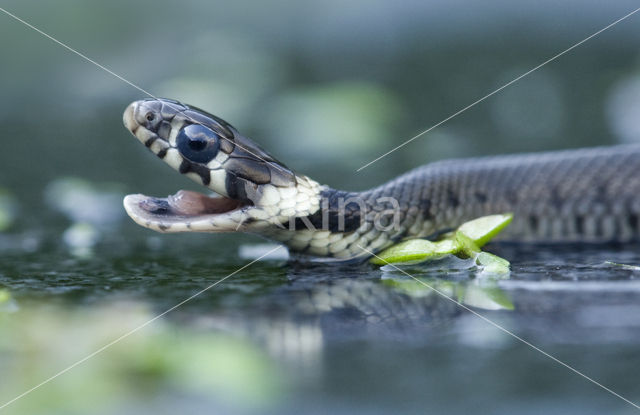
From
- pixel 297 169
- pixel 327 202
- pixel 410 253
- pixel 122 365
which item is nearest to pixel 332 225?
pixel 327 202

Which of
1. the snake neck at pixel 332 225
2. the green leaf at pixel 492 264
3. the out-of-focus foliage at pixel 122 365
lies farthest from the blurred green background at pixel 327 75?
the out-of-focus foliage at pixel 122 365

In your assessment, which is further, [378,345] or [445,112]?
[445,112]

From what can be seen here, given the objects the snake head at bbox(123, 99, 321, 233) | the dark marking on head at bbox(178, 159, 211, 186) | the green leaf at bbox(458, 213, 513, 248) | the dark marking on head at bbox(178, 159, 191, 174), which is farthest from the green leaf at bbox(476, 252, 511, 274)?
the dark marking on head at bbox(178, 159, 191, 174)

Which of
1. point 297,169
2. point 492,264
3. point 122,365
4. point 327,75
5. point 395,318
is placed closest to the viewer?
point 122,365

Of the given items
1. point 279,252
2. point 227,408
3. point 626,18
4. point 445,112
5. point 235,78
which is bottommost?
point 227,408

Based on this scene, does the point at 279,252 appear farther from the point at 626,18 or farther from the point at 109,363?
the point at 626,18

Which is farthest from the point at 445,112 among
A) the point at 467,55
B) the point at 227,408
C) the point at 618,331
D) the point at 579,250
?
the point at 227,408

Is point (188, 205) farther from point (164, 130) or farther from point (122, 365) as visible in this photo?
point (122, 365)

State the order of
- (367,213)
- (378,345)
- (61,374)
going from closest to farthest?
1. (61,374)
2. (378,345)
3. (367,213)
